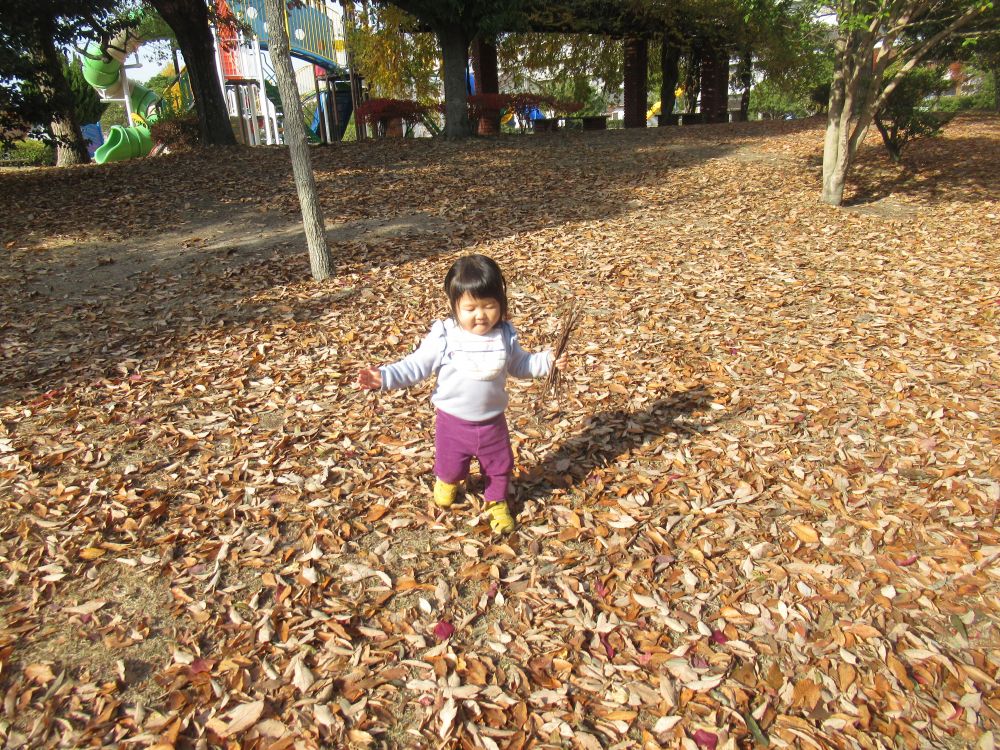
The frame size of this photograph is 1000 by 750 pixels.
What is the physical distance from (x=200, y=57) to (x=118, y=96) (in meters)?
22.0

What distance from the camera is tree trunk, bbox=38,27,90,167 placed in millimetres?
13047

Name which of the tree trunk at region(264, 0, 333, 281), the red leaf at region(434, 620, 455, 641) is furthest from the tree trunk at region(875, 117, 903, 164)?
the red leaf at region(434, 620, 455, 641)

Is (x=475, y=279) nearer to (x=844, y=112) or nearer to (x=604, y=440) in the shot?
(x=604, y=440)

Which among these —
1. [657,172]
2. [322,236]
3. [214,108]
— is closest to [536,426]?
[322,236]

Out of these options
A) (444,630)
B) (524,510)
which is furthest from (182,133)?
(444,630)

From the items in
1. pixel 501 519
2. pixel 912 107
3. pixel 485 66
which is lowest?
pixel 501 519

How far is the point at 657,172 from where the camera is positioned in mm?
13016

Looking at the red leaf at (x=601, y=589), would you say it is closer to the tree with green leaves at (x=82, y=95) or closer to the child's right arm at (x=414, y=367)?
the child's right arm at (x=414, y=367)

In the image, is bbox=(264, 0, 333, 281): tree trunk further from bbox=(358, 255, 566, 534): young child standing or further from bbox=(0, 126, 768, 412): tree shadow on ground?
bbox=(358, 255, 566, 534): young child standing

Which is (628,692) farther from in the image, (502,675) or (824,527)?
(824,527)

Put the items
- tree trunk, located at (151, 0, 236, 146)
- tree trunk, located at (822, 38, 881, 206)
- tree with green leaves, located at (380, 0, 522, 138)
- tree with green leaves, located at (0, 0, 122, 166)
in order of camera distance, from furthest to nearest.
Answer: tree with green leaves, located at (380, 0, 522, 138) < tree trunk, located at (151, 0, 236, 146) < tree with green leaves, located at (0, 0, 122, 166) < tree trunk, located at (822, 38, 881, 206)

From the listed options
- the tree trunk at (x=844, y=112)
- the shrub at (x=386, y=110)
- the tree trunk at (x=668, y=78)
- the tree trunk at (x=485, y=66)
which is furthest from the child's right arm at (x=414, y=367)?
the tree trunk at (x=668, y=78)

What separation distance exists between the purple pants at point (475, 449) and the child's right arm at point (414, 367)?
11.4 inches

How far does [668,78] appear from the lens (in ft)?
82.5
